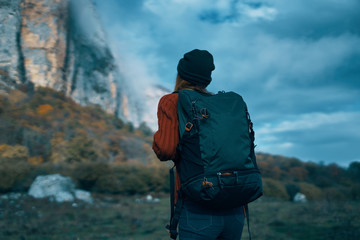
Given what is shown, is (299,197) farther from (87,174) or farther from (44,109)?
(44,109)

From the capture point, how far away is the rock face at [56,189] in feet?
35.6

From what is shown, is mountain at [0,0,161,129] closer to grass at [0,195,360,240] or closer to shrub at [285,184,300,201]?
grass at [0,195,360,240]

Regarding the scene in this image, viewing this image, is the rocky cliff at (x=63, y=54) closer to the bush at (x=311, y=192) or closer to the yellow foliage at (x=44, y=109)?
the yellow foliage at (x=44, y=109)

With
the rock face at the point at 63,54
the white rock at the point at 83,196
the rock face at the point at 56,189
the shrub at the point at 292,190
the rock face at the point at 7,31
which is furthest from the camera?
the shrub at the point at 292,190

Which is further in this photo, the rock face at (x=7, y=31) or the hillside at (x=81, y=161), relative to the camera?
the hillside at (x=81, y=161)

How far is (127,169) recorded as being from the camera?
1565 cm

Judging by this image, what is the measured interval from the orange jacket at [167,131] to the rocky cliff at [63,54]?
496 cm

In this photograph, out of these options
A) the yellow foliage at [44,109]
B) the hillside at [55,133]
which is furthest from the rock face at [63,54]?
the yellow foliage at [44,109]

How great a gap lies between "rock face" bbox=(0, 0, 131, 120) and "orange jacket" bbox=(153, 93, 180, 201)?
16.3 ft

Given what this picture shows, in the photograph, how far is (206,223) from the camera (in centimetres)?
136

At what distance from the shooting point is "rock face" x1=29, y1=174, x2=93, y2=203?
35.6 ft

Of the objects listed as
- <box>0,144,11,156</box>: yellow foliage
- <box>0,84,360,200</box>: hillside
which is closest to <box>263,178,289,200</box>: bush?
<box>0,84,360,200</box>: hillside

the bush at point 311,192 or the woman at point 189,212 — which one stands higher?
the woman at point 189,212

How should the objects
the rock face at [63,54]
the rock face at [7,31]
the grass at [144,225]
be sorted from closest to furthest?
the grass at [144,225], the rock face at [7,31], the rock face at [63,54]
